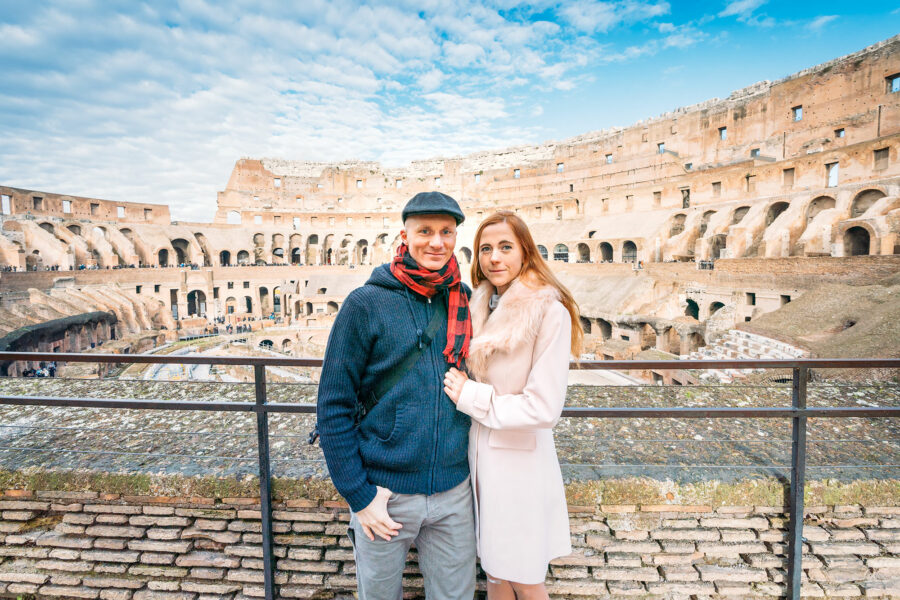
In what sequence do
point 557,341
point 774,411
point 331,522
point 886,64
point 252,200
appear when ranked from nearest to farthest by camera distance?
point 557,341 < point 774,411 < point 331,522 < point 886,64 < point 252,200

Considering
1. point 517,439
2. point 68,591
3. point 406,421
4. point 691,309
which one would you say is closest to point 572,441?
point 517,439

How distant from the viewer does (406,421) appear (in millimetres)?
1479

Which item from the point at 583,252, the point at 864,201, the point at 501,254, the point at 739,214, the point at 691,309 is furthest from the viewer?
the point at 583,252

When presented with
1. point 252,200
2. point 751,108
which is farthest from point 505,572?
point 252,200

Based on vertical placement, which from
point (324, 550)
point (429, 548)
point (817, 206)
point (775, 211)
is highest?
point (775, 211)

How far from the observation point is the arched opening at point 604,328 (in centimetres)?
1834

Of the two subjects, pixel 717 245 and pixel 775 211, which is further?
pixel 717 245

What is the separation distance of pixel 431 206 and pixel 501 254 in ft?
1.15

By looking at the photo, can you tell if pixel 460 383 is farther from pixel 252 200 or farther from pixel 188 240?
pixel 252 200

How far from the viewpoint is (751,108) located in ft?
84.7

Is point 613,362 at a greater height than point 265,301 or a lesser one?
greater

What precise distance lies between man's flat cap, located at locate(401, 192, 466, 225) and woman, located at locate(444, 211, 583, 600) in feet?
0.62

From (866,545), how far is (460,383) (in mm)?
2321

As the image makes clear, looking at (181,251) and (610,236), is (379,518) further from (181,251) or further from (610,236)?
(181,251)
